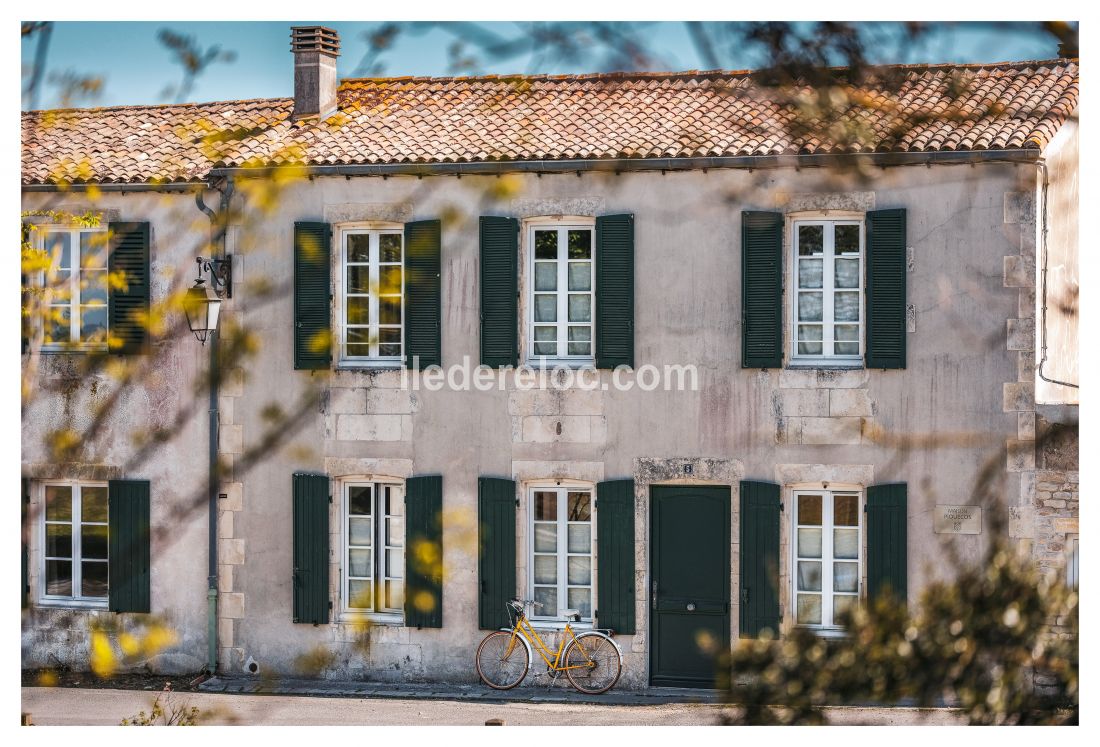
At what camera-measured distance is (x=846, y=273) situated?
10.2 m

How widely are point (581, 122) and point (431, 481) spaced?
11.6 ft

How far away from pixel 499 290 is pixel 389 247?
3.83 ft

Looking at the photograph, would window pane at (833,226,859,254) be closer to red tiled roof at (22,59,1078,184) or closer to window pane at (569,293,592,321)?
red tiled roof at (22,59,1078,184)

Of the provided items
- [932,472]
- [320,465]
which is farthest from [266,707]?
[932,472]

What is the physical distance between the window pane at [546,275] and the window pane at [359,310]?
5.17 feet

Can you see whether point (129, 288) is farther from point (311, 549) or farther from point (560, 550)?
point (560, 550)

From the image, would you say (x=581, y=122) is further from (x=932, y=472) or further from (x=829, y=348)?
(x=932, y=472)

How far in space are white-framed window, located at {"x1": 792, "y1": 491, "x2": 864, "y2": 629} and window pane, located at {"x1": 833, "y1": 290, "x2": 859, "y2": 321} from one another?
153 centimetres

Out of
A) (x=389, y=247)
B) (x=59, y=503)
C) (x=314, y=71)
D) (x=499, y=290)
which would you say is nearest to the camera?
(x=499, y=290)

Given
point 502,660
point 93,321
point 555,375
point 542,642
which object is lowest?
point 502,660

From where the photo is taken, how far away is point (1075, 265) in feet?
34.3

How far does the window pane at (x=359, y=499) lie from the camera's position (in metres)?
10.9

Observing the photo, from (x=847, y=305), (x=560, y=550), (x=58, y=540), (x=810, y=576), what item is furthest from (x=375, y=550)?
(x=847, y=305)
